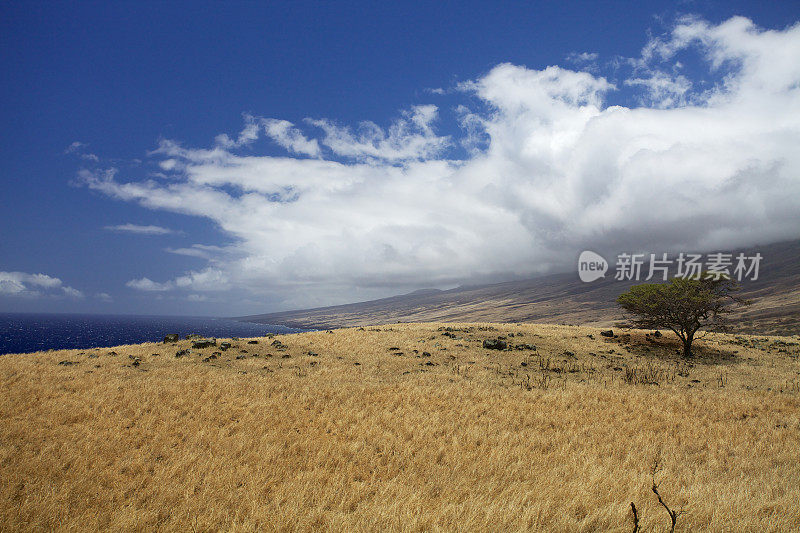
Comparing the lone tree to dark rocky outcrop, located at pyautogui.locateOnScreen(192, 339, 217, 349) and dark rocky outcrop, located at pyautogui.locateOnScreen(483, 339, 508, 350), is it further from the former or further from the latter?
dark rocky outcrop, located at pyautogui.locateOnScreen(192, 339, 217, 349)

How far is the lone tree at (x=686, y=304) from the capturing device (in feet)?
106

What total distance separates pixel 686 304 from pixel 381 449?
1396 inches

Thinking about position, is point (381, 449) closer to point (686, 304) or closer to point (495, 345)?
point (495, 345)

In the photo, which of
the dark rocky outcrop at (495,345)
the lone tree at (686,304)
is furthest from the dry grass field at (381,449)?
the lone tree at (686,304)

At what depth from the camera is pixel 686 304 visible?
1297 inches

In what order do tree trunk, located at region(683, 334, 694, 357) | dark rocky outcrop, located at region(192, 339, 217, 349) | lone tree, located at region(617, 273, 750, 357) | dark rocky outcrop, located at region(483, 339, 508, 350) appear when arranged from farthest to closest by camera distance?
lone tree, located at region(617, 273, 750, 357) → tree trunk, located at region(683, 334, 694, 357) → dark rocky outcrop, located at region(483, 339, 508, 350) → dark rocky outcrop, located at region(192, 339, 217, 349)

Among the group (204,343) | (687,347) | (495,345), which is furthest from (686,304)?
(204,343)

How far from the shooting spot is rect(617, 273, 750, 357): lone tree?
106 feet

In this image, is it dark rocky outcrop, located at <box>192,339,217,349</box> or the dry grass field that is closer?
the dry grass field

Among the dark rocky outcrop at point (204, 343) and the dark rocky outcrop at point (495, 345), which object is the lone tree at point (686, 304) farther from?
the dark rocky outcrop at point (204, 343)

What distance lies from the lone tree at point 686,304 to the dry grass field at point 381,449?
1213cm

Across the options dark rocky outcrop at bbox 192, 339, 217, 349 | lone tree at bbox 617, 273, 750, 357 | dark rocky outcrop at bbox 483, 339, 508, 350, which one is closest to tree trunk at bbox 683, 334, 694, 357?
lone tree at bbox 617, 273, 750, 357

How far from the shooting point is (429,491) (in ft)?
24.6

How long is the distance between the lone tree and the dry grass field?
39.8ft
